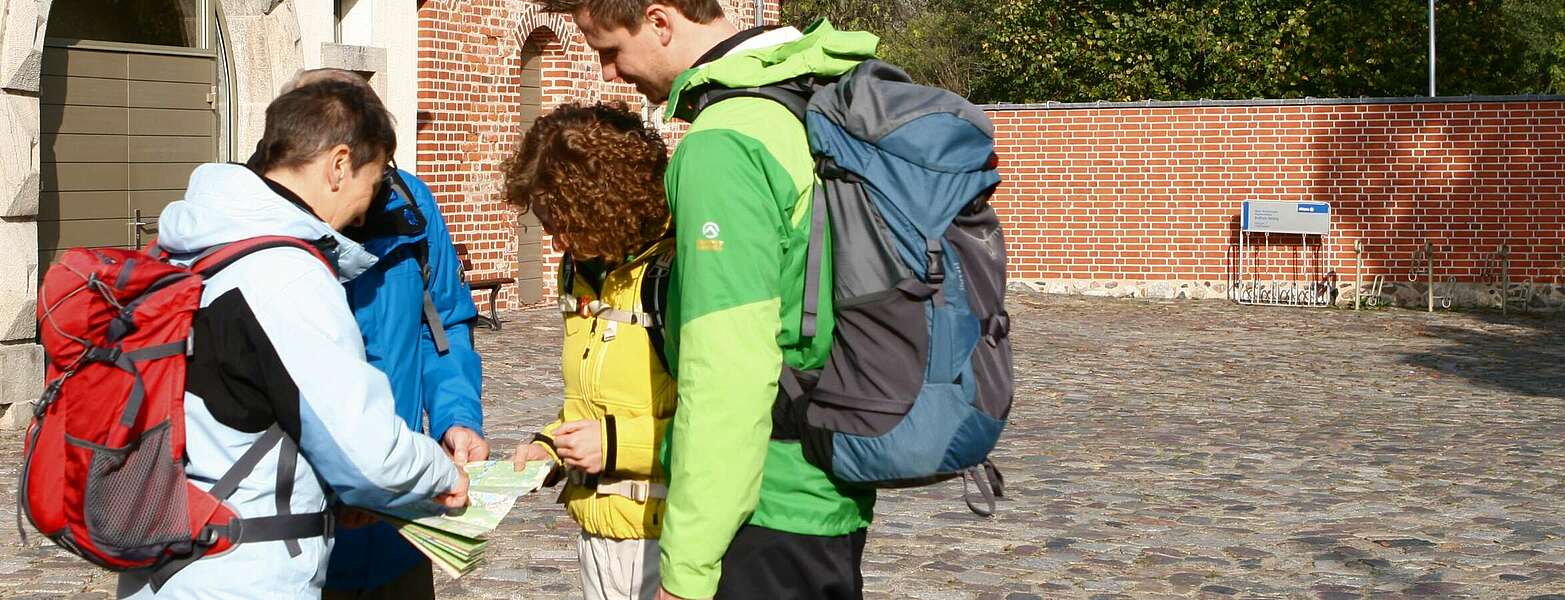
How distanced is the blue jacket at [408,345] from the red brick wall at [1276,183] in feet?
61.4

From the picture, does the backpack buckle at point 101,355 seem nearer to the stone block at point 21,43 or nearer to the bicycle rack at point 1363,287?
the stone block at point 21,43

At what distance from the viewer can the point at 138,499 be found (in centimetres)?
265

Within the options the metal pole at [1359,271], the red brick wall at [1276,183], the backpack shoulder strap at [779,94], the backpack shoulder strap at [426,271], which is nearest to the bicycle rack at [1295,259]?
the red brick wall at [1276,183]

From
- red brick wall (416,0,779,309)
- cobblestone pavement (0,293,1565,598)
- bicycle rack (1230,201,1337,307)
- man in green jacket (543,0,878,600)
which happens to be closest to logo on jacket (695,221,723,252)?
man in green jacket (543,0,878,600)

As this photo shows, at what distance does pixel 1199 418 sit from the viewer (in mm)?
11000

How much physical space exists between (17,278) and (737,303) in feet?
28.1

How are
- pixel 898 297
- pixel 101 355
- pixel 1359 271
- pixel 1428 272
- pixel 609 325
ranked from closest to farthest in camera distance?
pixel 101 355 < pixel 898 297 < pixel 609 325 < pixel 1428 272 < pixel 1359 271

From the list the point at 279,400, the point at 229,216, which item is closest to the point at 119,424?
the point at 279,400

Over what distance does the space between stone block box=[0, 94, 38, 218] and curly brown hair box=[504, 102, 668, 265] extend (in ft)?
24.9

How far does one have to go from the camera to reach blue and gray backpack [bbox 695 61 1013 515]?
2689 millimetres

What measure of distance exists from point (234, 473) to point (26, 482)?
1.06ft

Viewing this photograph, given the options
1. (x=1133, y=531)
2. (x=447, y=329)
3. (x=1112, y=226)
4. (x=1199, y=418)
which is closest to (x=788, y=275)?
(x=447, y=329)

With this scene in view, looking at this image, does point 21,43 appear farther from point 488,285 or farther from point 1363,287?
point 1363,287

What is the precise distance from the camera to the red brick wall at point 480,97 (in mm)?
15805
